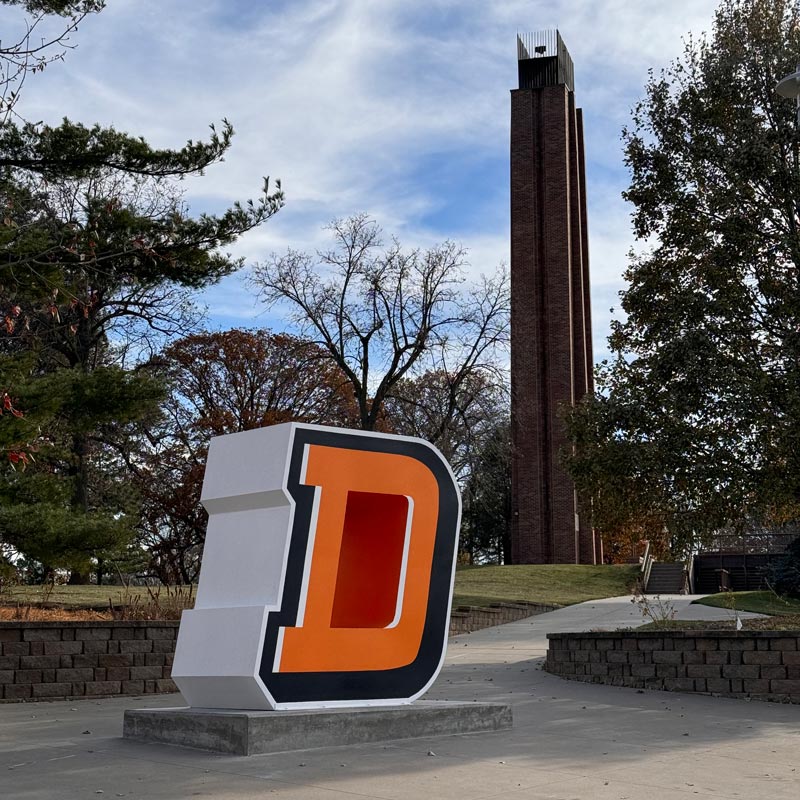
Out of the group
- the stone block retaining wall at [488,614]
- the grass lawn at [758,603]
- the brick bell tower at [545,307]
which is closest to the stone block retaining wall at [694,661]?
the stone block retaining wall at [488,614]

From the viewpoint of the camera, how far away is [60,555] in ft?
40.0

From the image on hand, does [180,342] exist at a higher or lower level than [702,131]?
higher

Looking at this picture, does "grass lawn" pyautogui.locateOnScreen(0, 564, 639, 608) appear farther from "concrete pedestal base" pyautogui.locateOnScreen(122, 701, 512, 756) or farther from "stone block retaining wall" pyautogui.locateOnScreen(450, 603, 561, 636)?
"concrete pedestal base" pyautogui.locateOnScreen(122, 701, 512, 756)

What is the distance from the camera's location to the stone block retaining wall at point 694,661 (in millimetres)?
10516

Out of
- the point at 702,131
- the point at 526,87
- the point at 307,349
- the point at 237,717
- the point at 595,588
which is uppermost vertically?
the point at 526,87

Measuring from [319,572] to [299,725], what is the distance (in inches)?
45.3

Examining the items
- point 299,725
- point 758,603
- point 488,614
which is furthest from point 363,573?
point 758,603

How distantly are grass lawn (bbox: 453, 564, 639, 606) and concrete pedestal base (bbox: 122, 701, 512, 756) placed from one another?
15898 mm

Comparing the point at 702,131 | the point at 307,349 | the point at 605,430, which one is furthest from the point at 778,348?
the point at 307,349

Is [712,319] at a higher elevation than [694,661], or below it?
higher

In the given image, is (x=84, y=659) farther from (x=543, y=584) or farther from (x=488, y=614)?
(x=543, y=584)

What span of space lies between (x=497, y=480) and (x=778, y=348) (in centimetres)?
3668

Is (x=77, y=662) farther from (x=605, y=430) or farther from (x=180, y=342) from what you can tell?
(x=180, y=342)

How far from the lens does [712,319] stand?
14.9m
